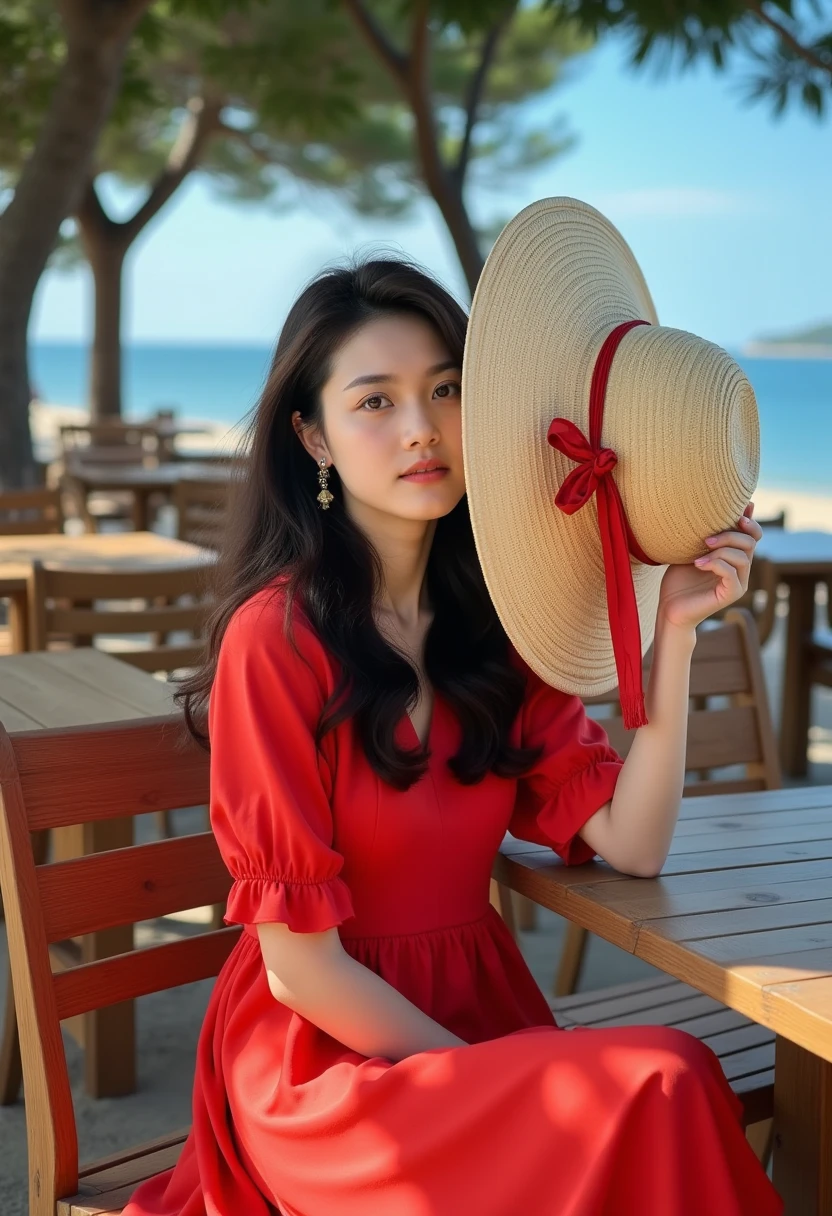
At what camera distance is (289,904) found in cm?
133

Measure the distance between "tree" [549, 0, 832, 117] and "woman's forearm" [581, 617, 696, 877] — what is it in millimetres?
4601

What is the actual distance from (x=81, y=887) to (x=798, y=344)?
63.9 m

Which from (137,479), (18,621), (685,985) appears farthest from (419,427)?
(137,479)

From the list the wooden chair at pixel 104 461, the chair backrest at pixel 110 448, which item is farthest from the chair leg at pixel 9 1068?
the chair backrest at pixel 110 448

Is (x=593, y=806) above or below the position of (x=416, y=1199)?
above

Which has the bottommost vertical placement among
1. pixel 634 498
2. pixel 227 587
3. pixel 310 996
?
pixel 310 996

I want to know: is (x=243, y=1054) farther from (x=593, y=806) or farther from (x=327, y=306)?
(x=327, y=306)

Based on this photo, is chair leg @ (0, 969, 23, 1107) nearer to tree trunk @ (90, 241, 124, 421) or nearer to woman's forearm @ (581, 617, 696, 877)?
woman's forearm @ (581, 617, 696, 877)

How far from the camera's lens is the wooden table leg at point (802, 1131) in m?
1.32

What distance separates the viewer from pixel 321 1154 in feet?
4.14

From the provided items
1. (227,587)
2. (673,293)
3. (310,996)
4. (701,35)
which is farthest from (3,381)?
(673,293)

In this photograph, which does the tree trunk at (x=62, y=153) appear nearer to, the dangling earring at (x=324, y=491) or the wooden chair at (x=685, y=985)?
the wooden chair at (x=685, y=985)

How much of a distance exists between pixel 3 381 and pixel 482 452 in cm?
513

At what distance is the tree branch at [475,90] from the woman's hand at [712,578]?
5.26 m
